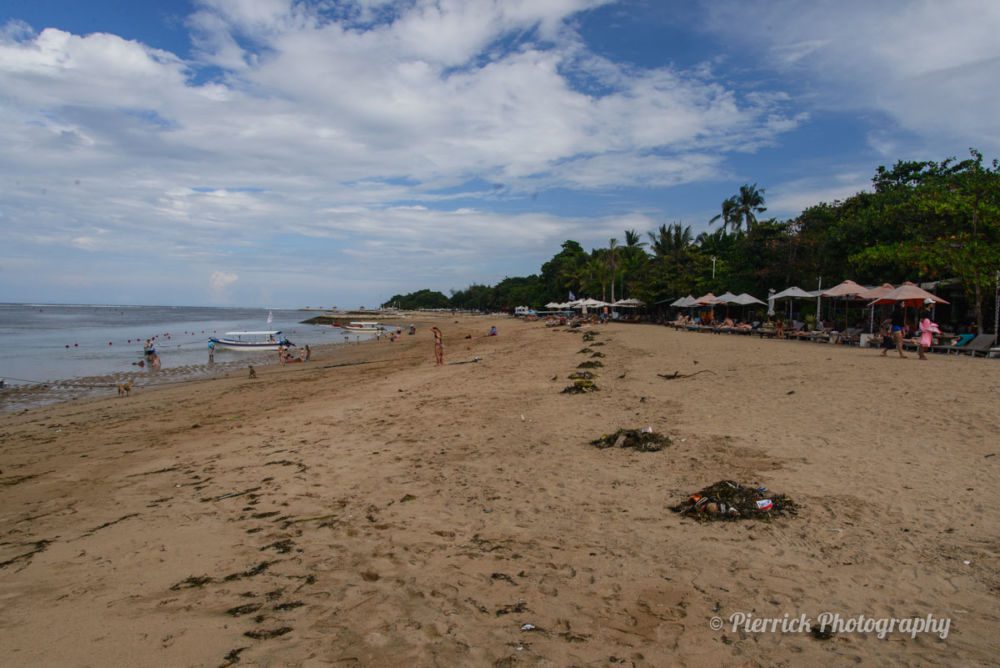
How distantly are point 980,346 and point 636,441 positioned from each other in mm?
13593

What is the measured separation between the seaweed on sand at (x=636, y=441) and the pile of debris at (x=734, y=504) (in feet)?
5.47

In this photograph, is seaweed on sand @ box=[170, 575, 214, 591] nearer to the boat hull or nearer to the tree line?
the tree line

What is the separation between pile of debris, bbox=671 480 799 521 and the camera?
4406mm

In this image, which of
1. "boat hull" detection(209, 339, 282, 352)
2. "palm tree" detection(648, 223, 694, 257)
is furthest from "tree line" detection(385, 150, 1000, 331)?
"boat hull" detection(209, 339, 282, 352)

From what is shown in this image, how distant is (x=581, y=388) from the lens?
10500 millimetres

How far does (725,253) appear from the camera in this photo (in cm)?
3947

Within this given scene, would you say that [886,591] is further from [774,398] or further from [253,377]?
[253,377]

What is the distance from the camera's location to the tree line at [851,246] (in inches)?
650

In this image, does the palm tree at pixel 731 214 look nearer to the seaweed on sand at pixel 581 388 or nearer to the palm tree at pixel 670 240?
the palm tree at pixel 670 240

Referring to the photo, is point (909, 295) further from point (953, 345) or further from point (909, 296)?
point (953, 345)

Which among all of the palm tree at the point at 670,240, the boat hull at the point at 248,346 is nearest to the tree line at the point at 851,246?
the palm tree at the point at 670,240

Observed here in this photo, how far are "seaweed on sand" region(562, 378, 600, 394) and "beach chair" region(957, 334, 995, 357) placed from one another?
11.4 meters

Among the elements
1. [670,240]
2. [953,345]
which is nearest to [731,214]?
[670,240]

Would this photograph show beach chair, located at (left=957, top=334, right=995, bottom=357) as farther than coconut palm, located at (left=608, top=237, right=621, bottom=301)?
No
